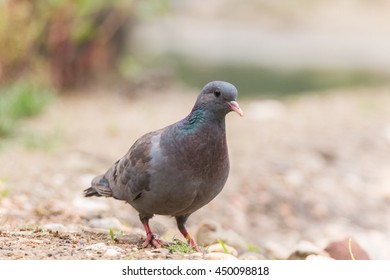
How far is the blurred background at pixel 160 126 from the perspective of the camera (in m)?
6.64

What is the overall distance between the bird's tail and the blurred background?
0.44 metres

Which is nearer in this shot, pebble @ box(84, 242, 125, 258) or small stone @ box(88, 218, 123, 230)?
pebble @ box(84, 242, 125, 258)

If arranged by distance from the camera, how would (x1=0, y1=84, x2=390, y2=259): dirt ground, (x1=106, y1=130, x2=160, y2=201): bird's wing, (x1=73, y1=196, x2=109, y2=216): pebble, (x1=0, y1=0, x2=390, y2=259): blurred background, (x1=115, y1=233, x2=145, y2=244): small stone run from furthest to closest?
1. (x1=0, y1=0, x2=390, y2=259): blurred background
2. (x1=73, y1=196, x2=109, y2=216): pebble
3. (x1=0, y1=84, x2=390, y2=259): dirt ground
4. (x1=115, y1=233, x2=145, y2=244): small stone
5. (x1=106, y1=130, x2=160, y2=201): bird's wing

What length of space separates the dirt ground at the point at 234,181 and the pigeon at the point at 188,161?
0.27 m

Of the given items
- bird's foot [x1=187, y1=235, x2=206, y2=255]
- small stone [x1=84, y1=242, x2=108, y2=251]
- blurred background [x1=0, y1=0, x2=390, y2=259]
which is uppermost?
blurred background [x1=0, y1=0, x2=390, y2=259]

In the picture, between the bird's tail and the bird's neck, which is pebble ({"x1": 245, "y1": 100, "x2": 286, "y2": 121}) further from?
the bird's neck

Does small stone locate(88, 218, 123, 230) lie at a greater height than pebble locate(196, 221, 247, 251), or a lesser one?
greater

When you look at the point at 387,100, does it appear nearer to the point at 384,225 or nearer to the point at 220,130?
Answer: the point at 384,225

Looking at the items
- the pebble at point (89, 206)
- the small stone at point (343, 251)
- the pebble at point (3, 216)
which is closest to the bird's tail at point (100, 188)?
the pebble at point (3, 216)

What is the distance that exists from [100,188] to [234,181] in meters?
2.87

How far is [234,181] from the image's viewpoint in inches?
297

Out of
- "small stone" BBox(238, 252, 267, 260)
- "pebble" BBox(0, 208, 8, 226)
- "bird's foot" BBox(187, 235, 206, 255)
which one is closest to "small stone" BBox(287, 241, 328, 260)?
"small stone" BBox(238, 252, 267, 260)

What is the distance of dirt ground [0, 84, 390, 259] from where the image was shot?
16.1 feet
